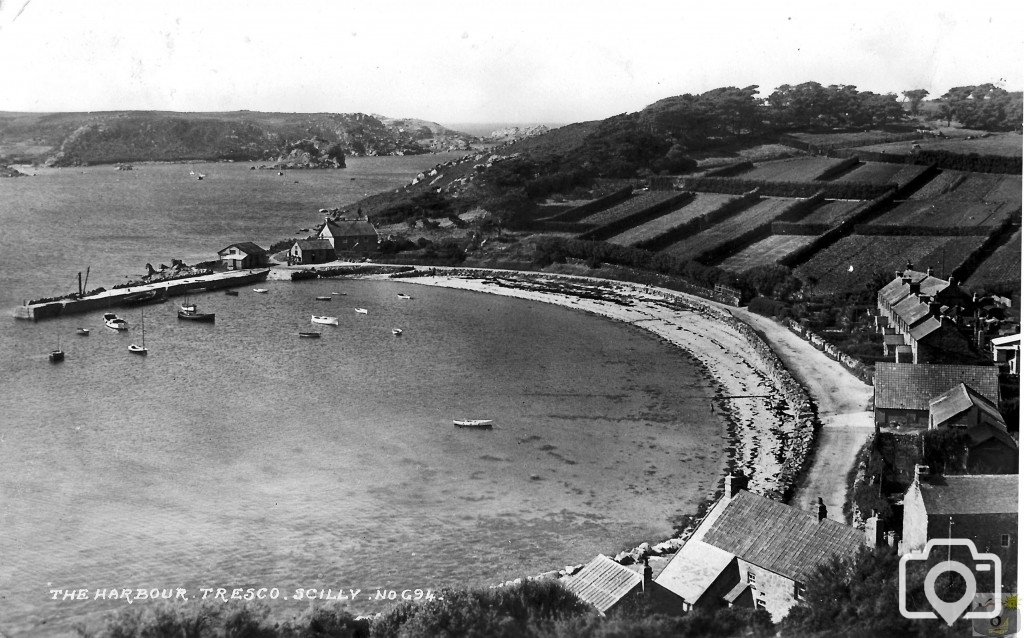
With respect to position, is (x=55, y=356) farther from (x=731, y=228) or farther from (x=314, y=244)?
(x=731, y=228)

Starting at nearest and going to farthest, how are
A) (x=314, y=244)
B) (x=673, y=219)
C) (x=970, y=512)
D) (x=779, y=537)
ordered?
(x=970, y=512)
(x=779, y=537)
(x=314, y=244)
(x=673, y=219)

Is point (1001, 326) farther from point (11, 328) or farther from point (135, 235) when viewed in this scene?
point (135, 235)

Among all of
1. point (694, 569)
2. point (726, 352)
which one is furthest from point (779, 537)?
point (726, 352)

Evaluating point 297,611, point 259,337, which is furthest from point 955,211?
point 297,611

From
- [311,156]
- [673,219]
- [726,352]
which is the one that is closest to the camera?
[726,352]

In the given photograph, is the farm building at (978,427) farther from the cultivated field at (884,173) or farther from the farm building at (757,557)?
the cultivated field at (884,173)

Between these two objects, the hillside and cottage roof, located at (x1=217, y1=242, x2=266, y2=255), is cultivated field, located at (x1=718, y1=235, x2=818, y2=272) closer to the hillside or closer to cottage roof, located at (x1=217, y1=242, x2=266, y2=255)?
cottage roof, located at (x1=217, y1=242, x2=266, y2=255)

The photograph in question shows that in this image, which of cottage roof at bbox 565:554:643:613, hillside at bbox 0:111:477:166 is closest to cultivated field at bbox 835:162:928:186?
cottage roof at bbox 565:554:643:613

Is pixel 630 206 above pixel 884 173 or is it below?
below
